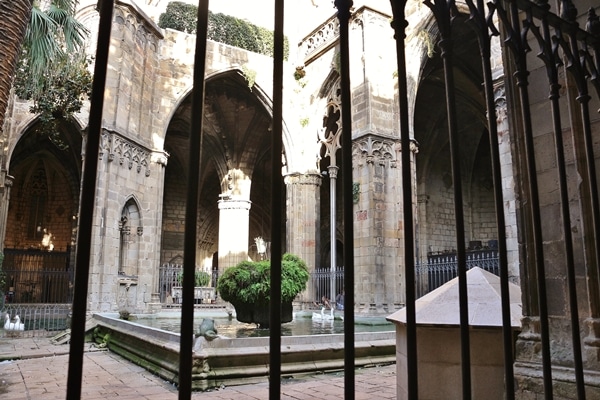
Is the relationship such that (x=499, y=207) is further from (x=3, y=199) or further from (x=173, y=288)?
(x=3, y=199)

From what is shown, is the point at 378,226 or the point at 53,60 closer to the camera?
the point at 53,60

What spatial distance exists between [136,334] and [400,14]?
635 centimetres

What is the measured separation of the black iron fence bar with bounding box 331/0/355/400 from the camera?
3.82ft

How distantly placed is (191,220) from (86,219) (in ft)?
0.73

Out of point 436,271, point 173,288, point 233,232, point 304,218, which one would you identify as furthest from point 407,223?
point 233,232

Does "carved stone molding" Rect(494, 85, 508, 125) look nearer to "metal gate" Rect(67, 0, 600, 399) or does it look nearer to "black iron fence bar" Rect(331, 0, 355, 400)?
"metal gate" Rect(67, 0, 600, 399)

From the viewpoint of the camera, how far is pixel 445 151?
70.4 feet

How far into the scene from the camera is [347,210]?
1245mm

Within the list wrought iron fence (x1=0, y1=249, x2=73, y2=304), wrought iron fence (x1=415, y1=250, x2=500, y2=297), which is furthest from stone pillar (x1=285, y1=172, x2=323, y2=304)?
wrought iron fence (x1=0, y1=249, x2=73, y2=304)

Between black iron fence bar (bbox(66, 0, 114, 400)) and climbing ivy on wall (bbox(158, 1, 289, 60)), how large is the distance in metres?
19.8

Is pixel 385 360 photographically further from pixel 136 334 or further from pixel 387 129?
pixel 387 129

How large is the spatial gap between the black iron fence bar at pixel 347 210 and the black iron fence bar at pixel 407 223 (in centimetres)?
16

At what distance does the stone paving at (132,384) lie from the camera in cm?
433

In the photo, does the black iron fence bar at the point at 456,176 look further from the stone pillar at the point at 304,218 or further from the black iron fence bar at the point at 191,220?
the stone pillar at the point at 304,218
